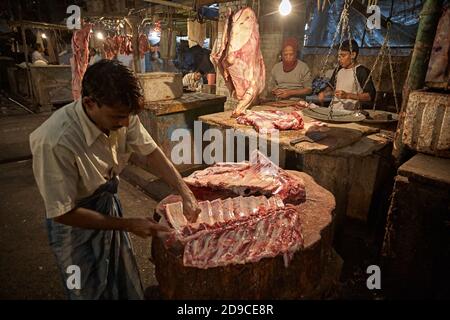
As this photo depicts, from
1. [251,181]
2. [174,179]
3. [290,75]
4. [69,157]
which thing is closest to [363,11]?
[290,75]

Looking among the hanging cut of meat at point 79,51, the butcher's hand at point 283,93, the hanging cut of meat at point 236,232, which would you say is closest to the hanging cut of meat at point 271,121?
the hanging cut of meat at point 236,232

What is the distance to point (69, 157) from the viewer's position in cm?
192

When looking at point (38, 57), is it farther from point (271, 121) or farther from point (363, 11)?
point (271, 121)

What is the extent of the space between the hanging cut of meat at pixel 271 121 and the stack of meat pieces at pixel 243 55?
0.40 metres

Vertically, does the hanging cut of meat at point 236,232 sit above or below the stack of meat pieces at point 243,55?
below

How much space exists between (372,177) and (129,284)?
11.5ft

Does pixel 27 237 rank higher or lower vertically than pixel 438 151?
lower

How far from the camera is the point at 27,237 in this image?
14.7ft

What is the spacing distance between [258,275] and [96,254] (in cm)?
124

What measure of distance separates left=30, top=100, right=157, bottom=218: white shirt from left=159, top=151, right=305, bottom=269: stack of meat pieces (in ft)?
2.38

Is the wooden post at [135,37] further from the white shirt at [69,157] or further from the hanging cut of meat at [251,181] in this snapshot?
the white shirt at [69,157]

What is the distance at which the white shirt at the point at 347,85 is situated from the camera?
5.34 meters

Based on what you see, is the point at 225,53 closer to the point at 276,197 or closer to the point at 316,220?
the point at 276,197
